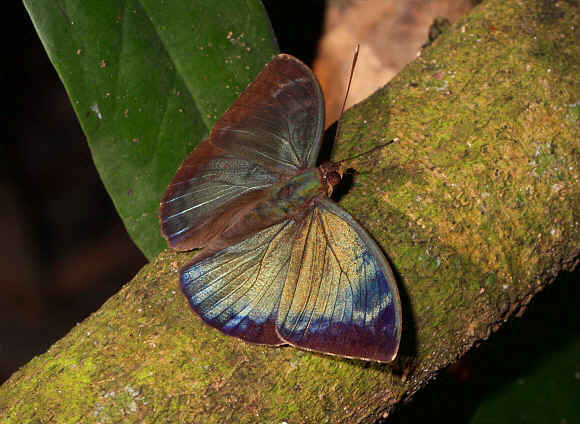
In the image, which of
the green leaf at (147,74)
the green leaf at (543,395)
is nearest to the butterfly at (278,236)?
the green leaf at (147,74)

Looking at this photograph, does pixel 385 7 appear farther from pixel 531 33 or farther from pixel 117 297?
pixel 117 297

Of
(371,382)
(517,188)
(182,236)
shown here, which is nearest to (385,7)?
(517,188)

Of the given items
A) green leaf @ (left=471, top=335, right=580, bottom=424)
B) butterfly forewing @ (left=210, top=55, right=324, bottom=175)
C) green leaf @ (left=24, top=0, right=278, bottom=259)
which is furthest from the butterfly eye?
green leaf @ (left=471, top=335, right=580, bottom=424)

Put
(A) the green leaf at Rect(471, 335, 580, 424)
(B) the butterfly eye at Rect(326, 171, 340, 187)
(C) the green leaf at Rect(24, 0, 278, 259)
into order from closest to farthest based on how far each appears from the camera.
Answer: (B) the butterfly eye at Rect(326, 171, 340, 187)
(C) the green leaf at Rect(24, 0, 278, 259)
(A) the green leaf at Rect(471, 335, 580, 424)

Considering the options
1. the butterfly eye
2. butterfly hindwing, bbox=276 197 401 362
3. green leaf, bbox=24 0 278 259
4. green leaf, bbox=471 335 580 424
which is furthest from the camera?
green leaf, bbox=471 335 580 424

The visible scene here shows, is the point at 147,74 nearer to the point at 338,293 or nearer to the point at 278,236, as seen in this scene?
the point at 278,236

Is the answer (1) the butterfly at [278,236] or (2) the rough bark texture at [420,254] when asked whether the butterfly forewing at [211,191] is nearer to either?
(1) the butterfly at [278,236]

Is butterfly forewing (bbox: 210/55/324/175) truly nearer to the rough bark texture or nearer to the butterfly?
the butterfly
